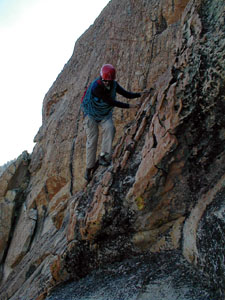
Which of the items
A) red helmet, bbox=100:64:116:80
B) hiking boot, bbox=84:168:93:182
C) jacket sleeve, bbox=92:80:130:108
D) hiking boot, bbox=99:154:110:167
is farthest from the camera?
hiking boot, bbox=84:168:93:182

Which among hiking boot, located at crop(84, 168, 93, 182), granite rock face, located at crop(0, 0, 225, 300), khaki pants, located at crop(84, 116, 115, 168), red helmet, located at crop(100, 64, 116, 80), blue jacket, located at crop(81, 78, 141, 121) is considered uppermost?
red helmet, located at crop(100, 64, 116, 80)

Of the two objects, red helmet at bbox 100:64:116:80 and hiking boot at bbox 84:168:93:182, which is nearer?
red helmet at bbox 100:64:116:80

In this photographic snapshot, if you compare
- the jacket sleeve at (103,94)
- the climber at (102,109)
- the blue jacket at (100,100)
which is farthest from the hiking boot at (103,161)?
the jacket sleeve at (103,94)

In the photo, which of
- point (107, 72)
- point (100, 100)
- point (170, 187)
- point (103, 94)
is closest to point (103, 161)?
point (100, 100)

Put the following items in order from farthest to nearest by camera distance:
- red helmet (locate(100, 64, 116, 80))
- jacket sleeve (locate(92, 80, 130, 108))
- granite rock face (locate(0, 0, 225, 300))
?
jacket sleeve (locate(92, 80, 130, 108)), red helmet (locate(100, 64, 116, 80)), granite rock face (locate(0, 0, 225, 300))

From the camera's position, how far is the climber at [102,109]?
6.43 m

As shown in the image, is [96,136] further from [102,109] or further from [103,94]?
[103,94]

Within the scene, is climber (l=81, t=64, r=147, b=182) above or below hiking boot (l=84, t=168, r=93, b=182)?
above

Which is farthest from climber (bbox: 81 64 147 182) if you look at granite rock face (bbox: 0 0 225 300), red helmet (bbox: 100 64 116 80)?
granite rock face (bbox: 0 0 225 300)

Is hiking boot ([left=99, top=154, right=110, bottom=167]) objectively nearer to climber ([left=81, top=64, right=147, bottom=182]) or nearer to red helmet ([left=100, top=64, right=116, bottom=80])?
climber ([left=81, top=64, right=147, bottom=182])

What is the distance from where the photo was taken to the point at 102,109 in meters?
6.72

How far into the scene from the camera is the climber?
6.43 metres

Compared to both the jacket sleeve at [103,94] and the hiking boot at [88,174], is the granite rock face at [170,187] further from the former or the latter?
the jacket sleeve at [103,94]

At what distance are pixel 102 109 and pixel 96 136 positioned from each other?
26.9 inches
